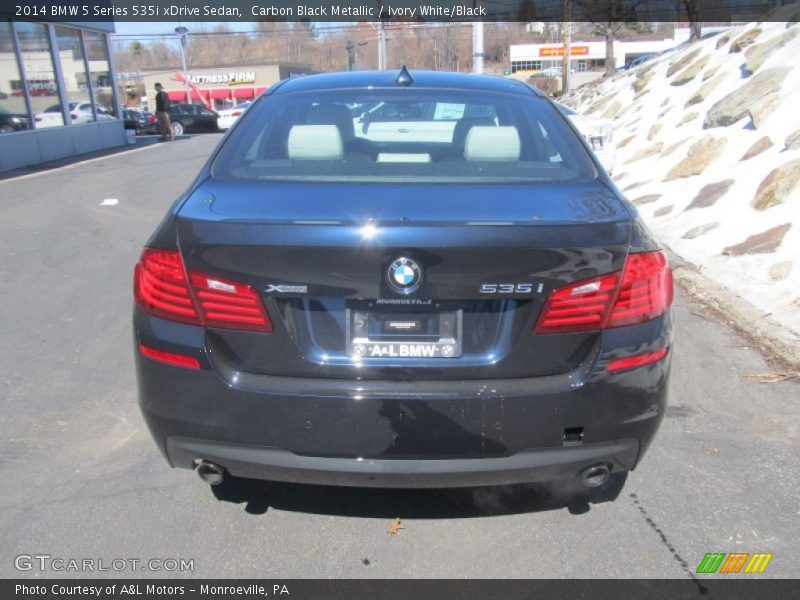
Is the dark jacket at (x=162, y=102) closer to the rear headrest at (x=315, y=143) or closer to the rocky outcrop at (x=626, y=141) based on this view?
the rocky outcrop at (x=626, y=141)

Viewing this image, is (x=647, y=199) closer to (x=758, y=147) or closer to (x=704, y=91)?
(x=758, y=147)

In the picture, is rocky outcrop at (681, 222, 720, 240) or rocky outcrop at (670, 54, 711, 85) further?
rocky outcrop at (670, 54, 711, 85)

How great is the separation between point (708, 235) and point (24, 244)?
284 inches

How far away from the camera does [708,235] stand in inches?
267

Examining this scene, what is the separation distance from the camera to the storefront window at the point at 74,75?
19641 mm

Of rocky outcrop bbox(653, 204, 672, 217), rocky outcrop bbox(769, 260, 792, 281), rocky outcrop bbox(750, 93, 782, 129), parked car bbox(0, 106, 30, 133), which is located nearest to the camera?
rocky outcrop bbox(769, 260, 792, 281)

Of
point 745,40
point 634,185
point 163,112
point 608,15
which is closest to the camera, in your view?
point 634,185

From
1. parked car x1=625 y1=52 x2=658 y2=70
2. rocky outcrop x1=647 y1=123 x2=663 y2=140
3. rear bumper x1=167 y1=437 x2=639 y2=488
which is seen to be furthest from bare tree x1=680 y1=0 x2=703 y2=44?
rear bumper x1=167 y1=437 x2=639 y2=488

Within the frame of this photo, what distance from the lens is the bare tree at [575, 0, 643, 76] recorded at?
1203 inches

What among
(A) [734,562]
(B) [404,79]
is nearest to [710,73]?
(B) [404,79]

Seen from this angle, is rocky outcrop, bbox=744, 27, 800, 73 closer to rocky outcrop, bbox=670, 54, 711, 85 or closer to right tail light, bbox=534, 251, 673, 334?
rocky outcrop, bbox=670, 54, 711, 85

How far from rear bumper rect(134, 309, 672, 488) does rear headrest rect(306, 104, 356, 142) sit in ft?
4.80

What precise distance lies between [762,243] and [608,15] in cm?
2822

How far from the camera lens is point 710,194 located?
7.82 m
